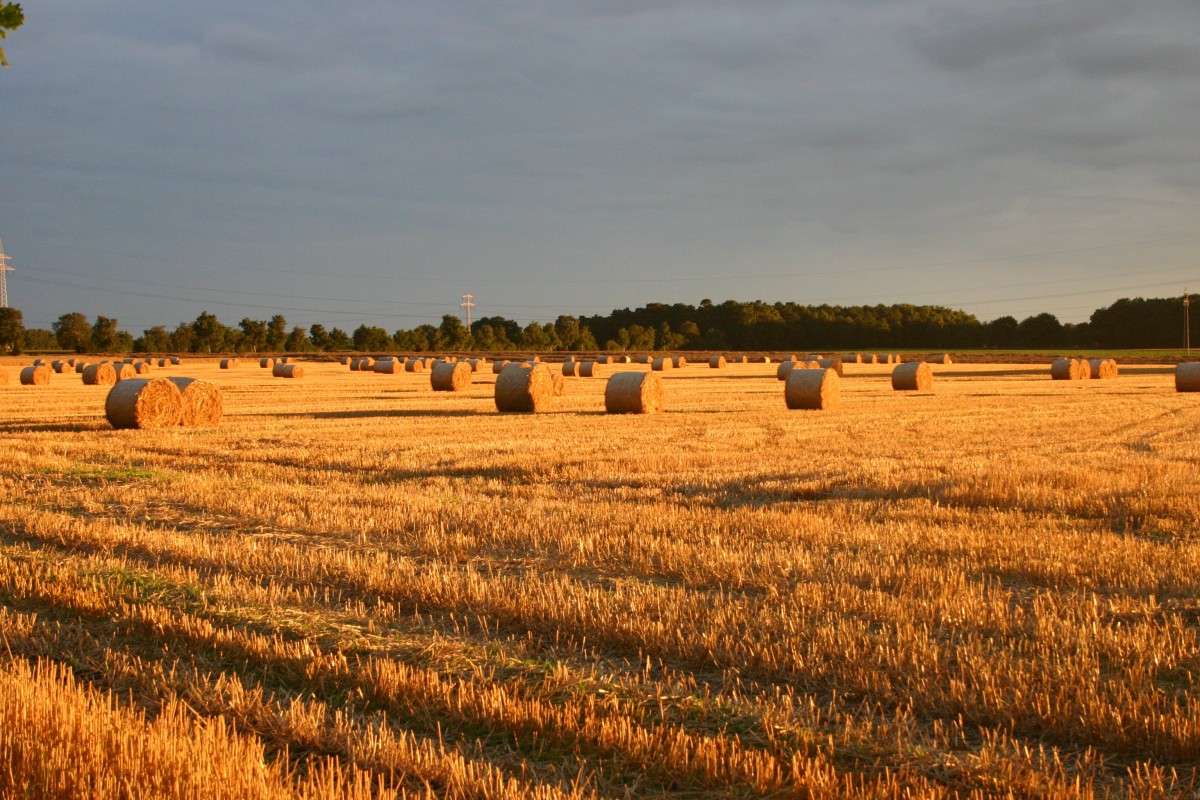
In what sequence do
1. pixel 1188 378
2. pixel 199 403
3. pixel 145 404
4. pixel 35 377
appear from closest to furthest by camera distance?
pixel 145 404
pixel 199 403
pixel 1188 378
pixel 35 377

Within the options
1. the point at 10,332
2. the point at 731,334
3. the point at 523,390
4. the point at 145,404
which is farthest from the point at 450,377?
the point at 731,334

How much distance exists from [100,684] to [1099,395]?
30.7 m

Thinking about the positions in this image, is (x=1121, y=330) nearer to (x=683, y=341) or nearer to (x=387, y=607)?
(x=683, y=341)

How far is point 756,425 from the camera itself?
19.9 meters

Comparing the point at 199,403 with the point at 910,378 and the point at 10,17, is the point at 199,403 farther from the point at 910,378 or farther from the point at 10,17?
the point at 910,378

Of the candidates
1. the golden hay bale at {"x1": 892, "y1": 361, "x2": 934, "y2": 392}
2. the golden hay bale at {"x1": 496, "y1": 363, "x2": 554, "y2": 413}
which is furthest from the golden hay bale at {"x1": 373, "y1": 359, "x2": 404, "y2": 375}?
the golden hay bale at {"x1": 496, "y1": 363, "x2": 554, "y2": 413}

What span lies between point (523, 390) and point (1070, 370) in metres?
27.7

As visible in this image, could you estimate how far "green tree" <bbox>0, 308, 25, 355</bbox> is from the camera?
8950 cm

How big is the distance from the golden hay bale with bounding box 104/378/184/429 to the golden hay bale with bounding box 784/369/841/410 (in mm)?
13307

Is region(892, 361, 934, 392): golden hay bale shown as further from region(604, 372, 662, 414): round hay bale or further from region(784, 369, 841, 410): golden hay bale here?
region(604, 372, 662, 414): round hay bale

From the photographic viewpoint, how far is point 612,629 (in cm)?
565

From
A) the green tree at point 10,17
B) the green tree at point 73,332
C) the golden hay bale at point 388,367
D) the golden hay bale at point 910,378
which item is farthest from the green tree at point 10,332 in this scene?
the green tree at point 10,17

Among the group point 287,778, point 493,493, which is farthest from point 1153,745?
point 493,493

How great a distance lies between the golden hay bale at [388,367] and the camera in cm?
5488
